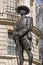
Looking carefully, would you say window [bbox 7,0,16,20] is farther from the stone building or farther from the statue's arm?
the statue's arm

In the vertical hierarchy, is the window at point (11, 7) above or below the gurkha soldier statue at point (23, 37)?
below

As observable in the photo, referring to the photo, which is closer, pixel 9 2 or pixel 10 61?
pixel 10 61

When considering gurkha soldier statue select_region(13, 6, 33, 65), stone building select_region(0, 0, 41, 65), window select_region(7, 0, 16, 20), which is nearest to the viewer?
gurkha soldier statue select_region(13, 6, 33, 65)

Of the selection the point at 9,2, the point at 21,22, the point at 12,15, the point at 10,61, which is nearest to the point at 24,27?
the point at 21,22

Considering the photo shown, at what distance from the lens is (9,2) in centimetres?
3541

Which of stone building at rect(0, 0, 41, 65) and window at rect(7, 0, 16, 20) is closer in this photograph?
stone building at rect(0, 0, 41, 65)

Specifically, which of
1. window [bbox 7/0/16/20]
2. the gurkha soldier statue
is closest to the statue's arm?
the gurkha soldier statue

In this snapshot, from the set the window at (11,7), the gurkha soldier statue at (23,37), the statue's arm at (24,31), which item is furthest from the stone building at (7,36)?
the statue's arm at (24,31)

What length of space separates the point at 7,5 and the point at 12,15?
2.31 metres

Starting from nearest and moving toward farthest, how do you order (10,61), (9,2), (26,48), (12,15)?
1. (26,48)
2. (10,61)
3. (12,15)
4. (9,2)

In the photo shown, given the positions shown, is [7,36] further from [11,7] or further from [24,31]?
[24,31]

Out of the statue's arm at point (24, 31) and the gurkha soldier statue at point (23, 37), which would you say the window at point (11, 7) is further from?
the statue's arm at point (24, 31)

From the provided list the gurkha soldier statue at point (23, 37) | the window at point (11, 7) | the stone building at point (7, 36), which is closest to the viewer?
the gurkha soldier statue at point (23, 37)

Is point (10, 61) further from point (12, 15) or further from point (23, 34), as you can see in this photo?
point (23, 34)
